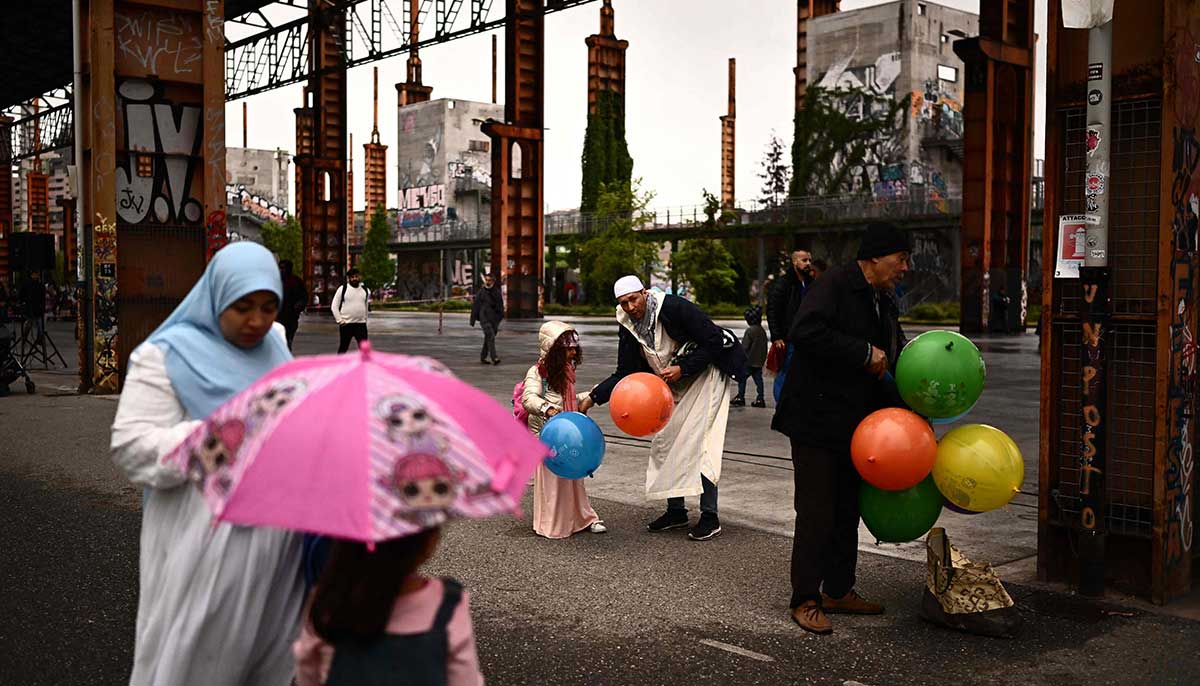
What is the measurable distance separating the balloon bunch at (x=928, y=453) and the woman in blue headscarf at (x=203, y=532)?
3.15 metres

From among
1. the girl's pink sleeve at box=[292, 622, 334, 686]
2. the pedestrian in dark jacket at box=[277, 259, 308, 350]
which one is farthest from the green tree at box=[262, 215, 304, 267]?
the girl's pink sleeve at box=[292, 622, 334, 686]

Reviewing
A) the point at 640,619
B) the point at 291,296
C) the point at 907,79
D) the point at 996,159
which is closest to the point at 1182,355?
the point at 640,619

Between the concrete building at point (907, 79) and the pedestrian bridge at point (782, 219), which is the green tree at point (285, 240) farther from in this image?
the concrete building at point (907, 79)

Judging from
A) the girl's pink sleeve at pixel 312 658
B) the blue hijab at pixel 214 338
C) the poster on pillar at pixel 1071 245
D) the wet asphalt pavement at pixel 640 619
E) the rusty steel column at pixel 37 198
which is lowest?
the wet asphalt pavement at pixel 640 619

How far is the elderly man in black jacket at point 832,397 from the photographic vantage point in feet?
18.2

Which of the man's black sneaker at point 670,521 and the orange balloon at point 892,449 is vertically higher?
the orange balloon at point 892,449

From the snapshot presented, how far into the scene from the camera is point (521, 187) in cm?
4256

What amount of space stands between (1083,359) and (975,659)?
1.81 metres

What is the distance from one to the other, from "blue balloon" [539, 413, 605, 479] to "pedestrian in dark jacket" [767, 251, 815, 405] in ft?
12.3

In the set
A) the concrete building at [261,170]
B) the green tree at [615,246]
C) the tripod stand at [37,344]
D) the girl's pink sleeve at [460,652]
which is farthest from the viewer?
the concrete building at [261,170]

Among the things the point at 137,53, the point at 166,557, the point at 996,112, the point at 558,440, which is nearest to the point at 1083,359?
the point at 558,440

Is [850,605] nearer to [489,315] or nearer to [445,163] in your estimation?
[489,315]

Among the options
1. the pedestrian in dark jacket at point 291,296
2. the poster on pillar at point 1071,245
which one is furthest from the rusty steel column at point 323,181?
the poster on pillar at point 1071,245

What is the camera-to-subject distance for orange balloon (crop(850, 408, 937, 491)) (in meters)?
5.40
